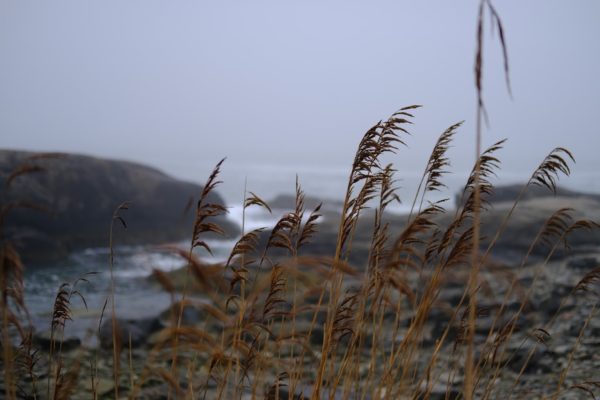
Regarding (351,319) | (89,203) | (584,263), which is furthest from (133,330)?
(89,203)

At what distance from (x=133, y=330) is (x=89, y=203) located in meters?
11.1

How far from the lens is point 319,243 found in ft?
43.1

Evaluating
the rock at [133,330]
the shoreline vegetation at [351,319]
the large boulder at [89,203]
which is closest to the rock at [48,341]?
the shoreline vegetation at [351,319]

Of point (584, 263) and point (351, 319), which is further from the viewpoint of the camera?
point (584, 263)

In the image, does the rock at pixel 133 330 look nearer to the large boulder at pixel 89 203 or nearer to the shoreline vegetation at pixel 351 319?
the shoreline vegetation at pixel 351 319

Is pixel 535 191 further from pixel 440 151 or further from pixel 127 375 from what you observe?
pixel 440 151

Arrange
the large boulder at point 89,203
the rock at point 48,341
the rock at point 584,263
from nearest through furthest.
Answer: the rock at point 48,341 → the rock at point 584,263 → the large boulder at point 89,203

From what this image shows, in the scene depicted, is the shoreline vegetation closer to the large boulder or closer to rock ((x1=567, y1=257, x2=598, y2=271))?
rock ((x1=567, y1=257, x2=598, y2=271))

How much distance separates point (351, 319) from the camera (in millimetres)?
2375

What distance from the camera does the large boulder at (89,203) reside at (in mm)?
14258

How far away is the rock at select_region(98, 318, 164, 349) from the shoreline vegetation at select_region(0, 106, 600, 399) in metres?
0.02

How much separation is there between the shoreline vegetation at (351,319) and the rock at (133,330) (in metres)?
0.02

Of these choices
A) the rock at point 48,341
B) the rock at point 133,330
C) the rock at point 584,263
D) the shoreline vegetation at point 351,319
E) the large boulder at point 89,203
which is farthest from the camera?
the large boulder at point 89,203

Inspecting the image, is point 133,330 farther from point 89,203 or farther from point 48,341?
point 89,203
